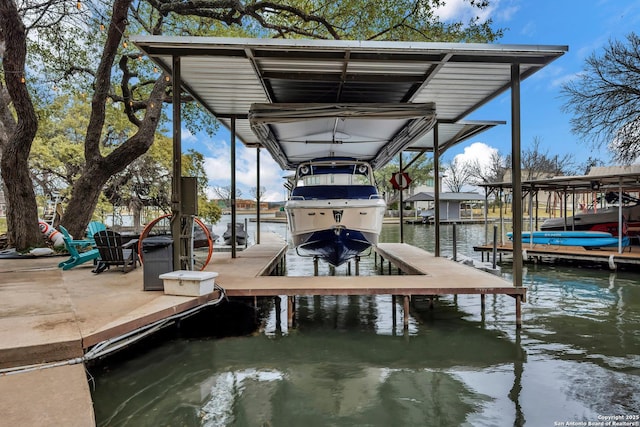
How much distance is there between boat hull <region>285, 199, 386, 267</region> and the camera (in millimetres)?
8078

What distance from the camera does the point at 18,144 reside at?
9.92 metres

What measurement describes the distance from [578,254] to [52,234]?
566 inches

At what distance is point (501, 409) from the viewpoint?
12.3 ft

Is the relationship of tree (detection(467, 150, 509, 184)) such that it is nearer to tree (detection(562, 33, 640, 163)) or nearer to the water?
tree (detection(562, 33, 640, 163))

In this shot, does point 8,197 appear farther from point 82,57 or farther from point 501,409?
point 501,409

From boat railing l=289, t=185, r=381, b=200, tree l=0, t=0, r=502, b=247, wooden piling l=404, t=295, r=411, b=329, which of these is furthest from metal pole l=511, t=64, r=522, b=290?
tree l=0, t=0, r=502, b=247

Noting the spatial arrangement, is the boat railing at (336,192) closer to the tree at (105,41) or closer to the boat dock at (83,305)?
the boat dock at (83,305)

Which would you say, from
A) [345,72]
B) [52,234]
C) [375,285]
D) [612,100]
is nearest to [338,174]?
Result: [345,72]

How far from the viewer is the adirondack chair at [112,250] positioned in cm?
692

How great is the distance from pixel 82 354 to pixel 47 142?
18.4 metres

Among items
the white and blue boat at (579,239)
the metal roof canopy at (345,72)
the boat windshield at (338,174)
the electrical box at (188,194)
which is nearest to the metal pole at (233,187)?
the metal roof canopy at (345,72)

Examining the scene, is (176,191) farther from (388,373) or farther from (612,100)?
(612,100)

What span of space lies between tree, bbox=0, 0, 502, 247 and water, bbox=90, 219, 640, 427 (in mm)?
6868

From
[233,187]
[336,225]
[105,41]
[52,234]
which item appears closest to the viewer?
[336,225]
